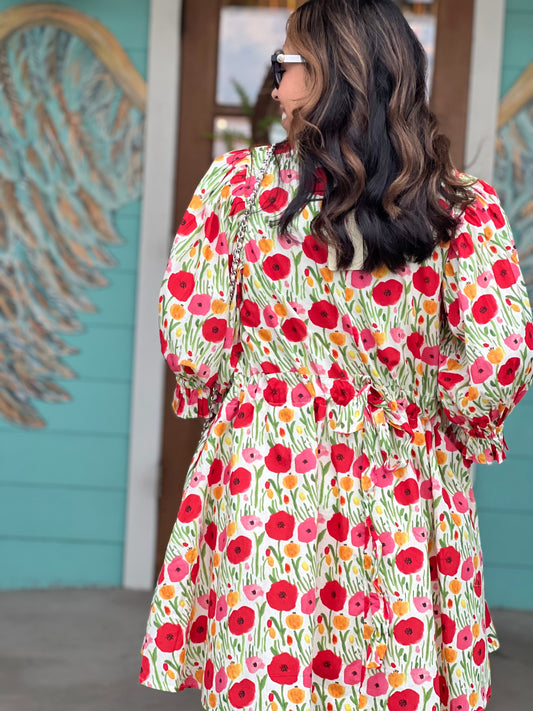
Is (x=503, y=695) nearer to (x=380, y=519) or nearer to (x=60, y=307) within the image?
(x=380, y=519)

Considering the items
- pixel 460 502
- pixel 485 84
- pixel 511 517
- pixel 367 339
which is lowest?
pixel 511 517

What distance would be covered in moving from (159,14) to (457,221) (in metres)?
2.08

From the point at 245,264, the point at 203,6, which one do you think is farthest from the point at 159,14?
the point at 245,264

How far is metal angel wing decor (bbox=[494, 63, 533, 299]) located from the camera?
3027mm

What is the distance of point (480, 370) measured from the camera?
1.30 meters

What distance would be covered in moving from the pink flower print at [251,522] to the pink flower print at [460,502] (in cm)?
31

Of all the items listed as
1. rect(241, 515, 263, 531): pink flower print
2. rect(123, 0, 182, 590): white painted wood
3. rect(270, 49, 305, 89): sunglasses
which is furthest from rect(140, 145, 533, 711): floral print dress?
rect(123, 0, 182, 590): white painted wood

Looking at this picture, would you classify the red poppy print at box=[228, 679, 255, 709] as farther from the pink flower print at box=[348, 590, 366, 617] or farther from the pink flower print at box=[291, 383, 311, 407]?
the pink flower print at box=[291, 383, 311, 407]

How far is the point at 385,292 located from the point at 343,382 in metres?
0.15

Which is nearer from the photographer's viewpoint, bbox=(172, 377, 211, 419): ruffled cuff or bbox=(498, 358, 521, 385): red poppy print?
bbox=(498, 358, 521, 385): red poppy print

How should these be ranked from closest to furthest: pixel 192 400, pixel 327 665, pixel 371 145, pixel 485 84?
pixel 371 145 < pixel 327 665 < pixel 192 400 < pixel 485 84

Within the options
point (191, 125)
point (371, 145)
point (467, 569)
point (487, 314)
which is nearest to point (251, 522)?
point (467, 569)

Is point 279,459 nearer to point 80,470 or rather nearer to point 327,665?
point 327,665

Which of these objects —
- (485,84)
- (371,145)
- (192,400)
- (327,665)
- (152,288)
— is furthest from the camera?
(152,288)
